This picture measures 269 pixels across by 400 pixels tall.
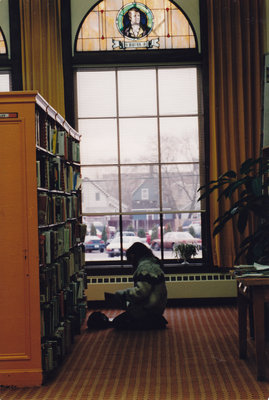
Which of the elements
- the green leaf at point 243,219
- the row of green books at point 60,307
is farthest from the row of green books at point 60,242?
the green leaf at point 243,219

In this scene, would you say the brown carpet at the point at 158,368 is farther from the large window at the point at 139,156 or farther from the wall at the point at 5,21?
the wall at the point at 5,21

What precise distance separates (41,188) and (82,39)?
375cm

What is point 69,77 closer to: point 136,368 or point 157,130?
point 157,130

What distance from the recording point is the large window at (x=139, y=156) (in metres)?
7.27

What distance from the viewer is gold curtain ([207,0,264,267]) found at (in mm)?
6973

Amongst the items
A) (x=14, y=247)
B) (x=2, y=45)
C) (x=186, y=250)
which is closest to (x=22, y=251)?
(x=14, y=247)

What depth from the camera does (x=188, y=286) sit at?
7039mm

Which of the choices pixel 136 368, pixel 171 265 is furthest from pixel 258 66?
pixel 136 368

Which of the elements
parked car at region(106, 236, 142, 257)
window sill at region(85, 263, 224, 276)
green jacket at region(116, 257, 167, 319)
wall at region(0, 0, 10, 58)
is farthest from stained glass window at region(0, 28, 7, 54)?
green jacket at region(116, 257, 167, 319)

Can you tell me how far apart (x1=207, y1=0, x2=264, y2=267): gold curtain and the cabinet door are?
11.6ft

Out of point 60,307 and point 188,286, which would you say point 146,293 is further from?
point 188,286

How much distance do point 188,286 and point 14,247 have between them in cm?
353

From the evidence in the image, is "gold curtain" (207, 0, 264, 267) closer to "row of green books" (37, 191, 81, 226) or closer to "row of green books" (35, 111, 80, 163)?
"row of green books" (37, 191, 81, 226)

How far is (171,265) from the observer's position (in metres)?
7.17
